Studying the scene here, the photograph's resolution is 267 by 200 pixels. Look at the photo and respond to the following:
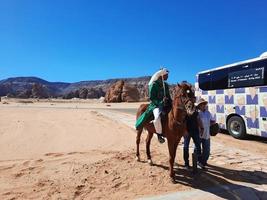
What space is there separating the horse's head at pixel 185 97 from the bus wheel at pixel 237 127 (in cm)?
711

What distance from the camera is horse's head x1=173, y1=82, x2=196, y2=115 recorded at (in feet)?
22.0

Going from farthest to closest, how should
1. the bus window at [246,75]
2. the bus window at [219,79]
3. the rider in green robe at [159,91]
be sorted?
the bus window at [219,79] < the bus window at [246,75] < the rider in green robe at [159,91]

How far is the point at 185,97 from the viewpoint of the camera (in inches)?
271

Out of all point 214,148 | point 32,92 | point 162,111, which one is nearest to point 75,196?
point 162,111

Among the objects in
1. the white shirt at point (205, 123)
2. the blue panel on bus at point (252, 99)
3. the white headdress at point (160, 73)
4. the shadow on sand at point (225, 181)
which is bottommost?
the shadow on sand at point (225, 181)

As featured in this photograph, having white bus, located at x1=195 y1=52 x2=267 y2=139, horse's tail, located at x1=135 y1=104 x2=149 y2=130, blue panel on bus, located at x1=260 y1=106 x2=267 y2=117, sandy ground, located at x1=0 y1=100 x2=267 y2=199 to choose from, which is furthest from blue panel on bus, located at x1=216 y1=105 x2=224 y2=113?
horse's tail, located at x1=135 y1=104 x2=149 y2=130

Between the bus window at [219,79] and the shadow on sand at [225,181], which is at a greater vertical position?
the bus window at [219,79]

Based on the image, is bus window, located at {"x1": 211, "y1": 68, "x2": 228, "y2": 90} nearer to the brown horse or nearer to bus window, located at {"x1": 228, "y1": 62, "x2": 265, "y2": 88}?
bus window, located at {"x1": 228, "y1": 62, "x2": 265, "y2": 88}

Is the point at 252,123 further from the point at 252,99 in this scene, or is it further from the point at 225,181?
the point at 225,181

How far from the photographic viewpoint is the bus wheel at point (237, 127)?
13265mm

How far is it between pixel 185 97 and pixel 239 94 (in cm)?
715

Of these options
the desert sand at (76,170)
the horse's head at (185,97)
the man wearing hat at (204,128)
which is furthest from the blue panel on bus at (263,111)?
the horse's head at (185,97)

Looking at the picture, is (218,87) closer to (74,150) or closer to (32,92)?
(74,150)

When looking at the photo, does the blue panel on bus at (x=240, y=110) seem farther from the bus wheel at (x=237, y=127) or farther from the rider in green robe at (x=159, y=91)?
the rider in green robe at (x=159, y=91)
